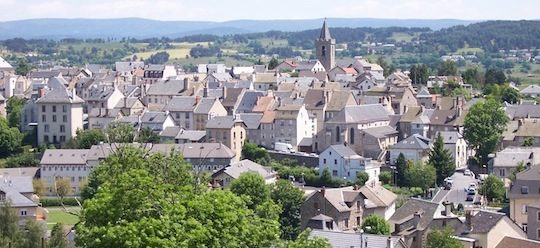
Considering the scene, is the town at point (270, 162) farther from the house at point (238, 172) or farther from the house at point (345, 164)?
the house at point (238, 172)

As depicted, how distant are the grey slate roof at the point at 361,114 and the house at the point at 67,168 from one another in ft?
46.3

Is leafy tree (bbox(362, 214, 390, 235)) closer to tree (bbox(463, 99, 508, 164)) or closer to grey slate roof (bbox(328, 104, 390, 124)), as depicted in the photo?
tree (bbox(463, 99, 508, 164))

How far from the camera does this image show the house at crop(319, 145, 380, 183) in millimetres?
62062

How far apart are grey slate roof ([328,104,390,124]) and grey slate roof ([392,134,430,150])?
361cm

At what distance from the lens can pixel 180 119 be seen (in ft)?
245

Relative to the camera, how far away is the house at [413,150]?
64375 millimetres

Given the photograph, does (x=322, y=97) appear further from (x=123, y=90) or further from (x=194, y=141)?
(x=123, y=90)

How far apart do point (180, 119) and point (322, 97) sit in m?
8.92

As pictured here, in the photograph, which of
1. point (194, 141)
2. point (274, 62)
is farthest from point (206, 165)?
point (274, 62)

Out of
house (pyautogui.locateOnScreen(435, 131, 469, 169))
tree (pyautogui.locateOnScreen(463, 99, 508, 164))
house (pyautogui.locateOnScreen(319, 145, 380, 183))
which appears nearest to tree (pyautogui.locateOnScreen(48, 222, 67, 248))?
house (pyautogui.locateOnScreen(319, 145, 380, 183))

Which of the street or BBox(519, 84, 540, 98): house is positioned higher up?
BBox(519, 84, 540, 98): house

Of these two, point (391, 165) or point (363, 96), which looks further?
point (363, 96)

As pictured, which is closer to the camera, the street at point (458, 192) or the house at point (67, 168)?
the street at point (458, 192)

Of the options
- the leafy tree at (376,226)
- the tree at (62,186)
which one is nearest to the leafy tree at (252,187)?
the leafy tree at (376,226)
